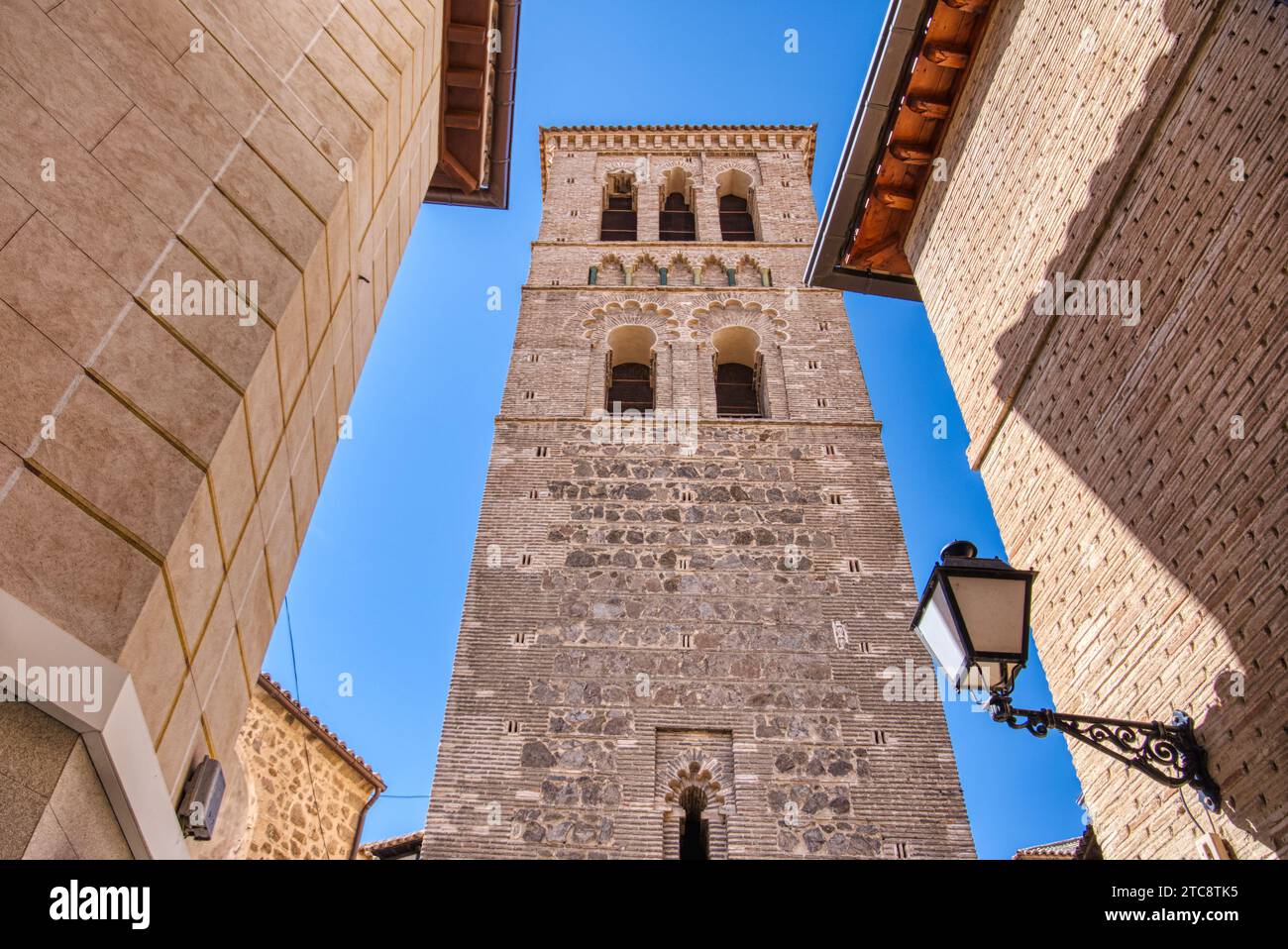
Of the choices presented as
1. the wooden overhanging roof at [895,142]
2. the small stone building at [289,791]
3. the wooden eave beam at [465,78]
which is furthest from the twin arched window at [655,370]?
the wooden eave beam at [465,78]

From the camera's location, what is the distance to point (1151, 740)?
399 cm

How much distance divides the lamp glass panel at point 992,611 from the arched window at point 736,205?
1335cm

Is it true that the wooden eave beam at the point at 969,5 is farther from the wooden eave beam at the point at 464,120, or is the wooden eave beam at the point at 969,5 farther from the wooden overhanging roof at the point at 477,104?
the wooden eave beam at the point at 464,120

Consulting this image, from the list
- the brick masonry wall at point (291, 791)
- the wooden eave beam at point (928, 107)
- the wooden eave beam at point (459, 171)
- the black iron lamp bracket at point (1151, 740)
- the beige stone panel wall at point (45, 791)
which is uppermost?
the wooden eave beam at point (928, 107)

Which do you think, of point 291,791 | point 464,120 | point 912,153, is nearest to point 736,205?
point 912,153

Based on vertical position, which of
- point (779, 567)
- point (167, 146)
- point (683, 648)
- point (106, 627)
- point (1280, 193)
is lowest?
point (106, 627)

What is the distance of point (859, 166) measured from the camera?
307 inches

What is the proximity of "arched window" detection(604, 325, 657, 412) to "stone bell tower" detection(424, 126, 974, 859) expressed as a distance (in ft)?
0.11

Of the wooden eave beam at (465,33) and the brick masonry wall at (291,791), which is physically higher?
the wooden eave beam at (465,33)

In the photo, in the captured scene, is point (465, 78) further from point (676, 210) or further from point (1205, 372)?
point (676, 210)

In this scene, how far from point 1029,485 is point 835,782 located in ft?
10.3

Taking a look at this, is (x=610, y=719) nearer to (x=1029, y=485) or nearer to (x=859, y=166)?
(x=1029, y=485)

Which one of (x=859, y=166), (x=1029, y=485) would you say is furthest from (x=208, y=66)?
(x=859, y=166)

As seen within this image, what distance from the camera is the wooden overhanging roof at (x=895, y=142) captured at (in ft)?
22.9
